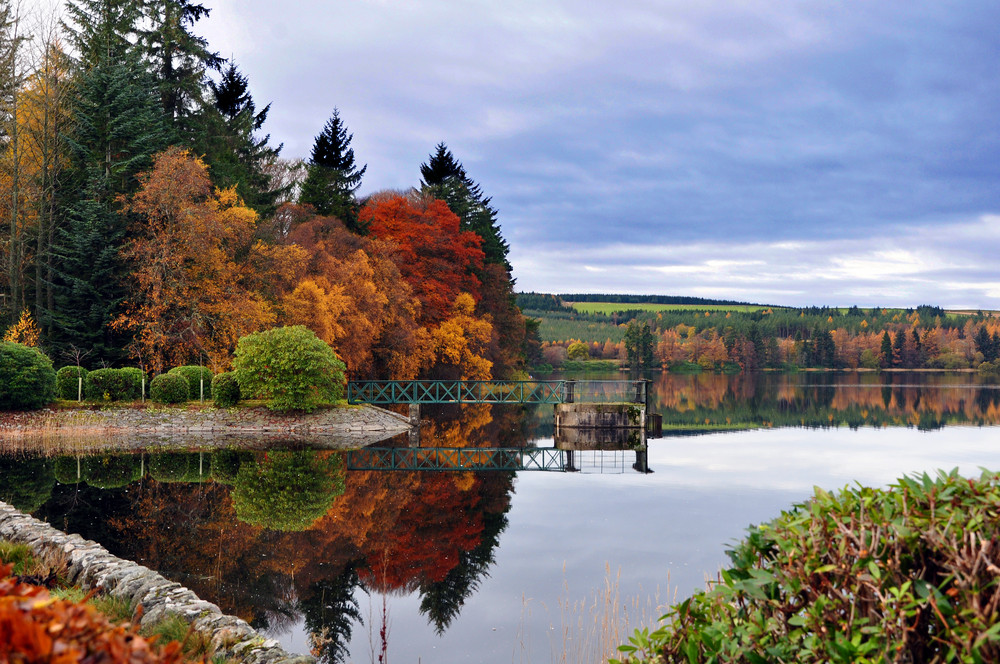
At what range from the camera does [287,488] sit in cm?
1605

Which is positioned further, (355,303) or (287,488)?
(355,303)

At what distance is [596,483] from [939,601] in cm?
1608

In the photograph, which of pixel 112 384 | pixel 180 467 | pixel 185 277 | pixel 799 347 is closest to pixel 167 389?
pixel 112 384

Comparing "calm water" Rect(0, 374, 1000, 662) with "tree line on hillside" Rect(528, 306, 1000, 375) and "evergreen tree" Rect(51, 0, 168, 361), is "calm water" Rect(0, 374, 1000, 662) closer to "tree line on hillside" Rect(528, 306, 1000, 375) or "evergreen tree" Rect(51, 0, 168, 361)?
"evergreen tree" Rect(51, 0, 168, 361)

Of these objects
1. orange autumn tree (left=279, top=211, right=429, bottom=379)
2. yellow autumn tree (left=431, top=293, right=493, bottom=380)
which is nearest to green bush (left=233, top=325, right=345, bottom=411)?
orange autumn tree (left=279, top=211, right=429, bottom=379)

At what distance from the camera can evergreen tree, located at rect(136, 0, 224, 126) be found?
41406 mm

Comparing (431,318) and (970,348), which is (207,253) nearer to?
(431,318)

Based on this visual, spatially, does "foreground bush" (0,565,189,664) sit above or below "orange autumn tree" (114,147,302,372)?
below

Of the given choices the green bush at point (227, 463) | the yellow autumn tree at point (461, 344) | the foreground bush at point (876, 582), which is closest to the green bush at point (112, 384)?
the green bush at point (227, 463)

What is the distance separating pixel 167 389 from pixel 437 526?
19.4m

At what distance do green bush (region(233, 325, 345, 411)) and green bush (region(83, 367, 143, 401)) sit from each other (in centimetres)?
402

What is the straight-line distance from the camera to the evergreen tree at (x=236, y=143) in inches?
1561

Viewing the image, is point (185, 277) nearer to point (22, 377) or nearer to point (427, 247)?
point (22, 377)

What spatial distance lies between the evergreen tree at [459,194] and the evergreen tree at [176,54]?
62.6 feet
